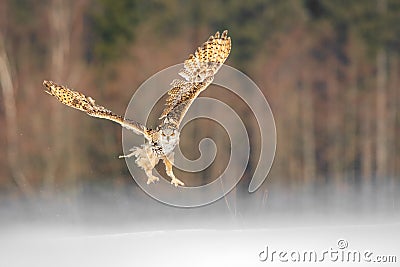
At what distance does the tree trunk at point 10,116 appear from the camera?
9945 millimetres

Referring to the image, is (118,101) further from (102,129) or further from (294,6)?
(294,6)

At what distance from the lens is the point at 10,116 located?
10.0 m

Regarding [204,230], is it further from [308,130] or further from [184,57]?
[308,130]

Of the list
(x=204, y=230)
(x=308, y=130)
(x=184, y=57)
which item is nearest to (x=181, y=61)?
(x=184, y=57)

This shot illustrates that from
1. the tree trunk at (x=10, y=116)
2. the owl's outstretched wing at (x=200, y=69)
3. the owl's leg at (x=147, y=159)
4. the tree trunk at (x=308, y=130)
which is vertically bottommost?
the owl's leg at (x=147, y=159)

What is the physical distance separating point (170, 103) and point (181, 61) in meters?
5.52

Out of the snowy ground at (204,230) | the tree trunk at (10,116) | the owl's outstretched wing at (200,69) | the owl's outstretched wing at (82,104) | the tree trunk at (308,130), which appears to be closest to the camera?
the owl's outstretched wing at (82,104)

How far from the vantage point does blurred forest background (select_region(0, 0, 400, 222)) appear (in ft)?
32.7

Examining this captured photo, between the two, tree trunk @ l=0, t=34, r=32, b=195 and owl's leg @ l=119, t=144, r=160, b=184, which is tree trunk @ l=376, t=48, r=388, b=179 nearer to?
tree trunk @ l=0, t=34, r=32, b=195

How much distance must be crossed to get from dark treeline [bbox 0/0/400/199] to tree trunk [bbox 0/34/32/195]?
0.5 inches

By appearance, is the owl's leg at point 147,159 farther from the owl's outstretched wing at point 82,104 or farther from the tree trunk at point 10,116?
the tree trunk at point 10,116

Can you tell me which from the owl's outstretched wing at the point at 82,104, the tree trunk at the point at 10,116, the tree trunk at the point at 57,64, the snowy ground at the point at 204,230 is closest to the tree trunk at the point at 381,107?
the snowy ground at the point at 204,230

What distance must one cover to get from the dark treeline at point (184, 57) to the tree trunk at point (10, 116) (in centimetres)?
1

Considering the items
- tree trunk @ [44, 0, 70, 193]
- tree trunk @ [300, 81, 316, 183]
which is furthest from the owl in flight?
tree trunk @ [300, 81, 316, 183]
